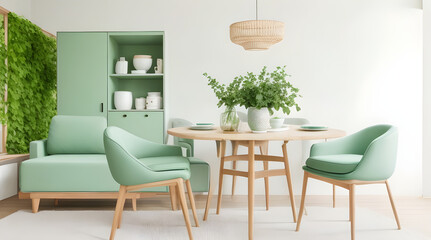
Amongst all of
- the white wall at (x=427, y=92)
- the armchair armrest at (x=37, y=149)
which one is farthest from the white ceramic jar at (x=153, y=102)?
the white wall at (x=427, y=92)

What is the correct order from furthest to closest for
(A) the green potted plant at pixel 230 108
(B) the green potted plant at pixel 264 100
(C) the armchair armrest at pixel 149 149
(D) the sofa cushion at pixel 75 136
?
(D) the sofa cushion at pixel 75 136
(C) the armchair armrest at pixel 149 149
(A) the green potted plant at pixel 230 108
(B) the green potted plant at pixel 264 100

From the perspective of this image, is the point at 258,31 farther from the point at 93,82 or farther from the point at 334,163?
the point at 93,82

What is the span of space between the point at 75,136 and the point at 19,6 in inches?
73.6

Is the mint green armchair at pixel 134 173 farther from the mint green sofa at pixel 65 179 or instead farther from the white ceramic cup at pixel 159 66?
the white ceramic cup at pixel 159 66

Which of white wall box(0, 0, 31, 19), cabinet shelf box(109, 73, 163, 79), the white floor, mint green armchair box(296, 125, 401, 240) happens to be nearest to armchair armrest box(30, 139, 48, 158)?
the white floor

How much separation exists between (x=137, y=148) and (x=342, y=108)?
262 cm

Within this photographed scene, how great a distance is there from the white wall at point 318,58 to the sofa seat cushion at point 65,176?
1431 mm

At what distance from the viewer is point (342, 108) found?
4.48m

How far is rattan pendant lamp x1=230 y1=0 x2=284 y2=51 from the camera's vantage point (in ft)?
10.6

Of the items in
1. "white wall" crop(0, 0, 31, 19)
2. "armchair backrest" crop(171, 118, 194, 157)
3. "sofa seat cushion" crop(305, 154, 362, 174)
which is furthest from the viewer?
"white wall" crop(0, 0, 31, 19)

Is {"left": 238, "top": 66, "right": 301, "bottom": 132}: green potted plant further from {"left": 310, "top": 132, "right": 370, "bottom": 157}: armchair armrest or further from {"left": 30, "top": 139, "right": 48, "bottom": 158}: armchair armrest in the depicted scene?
{"left": 30, "top": 139, "right": 48, "bottom": 158}: armchair armrest

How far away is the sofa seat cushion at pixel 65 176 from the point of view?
330 cm

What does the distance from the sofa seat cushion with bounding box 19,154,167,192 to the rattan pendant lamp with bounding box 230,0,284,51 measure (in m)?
1.69

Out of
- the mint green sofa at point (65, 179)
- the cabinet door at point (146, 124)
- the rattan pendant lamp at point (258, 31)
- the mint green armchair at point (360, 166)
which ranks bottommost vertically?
the mint green sofa at point (65, 179)
